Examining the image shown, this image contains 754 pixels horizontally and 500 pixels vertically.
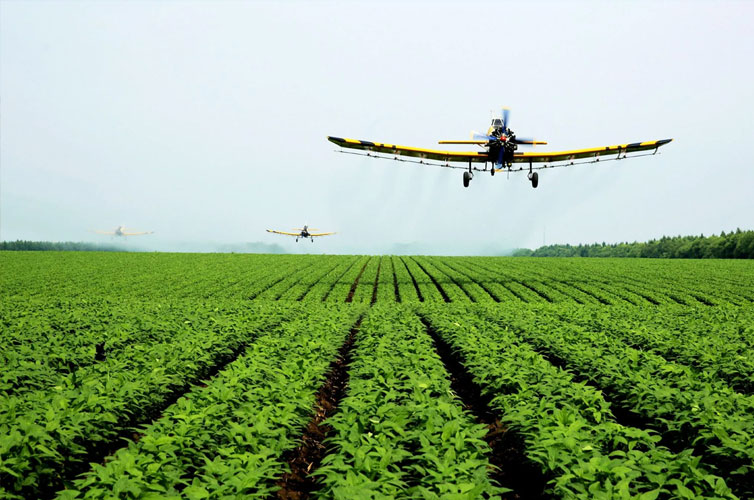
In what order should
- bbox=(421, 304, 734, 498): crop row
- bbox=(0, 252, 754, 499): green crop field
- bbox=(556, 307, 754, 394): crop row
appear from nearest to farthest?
bbox=(421, 304, 734, 498): crop row
bbox=(0, 252, 754, 499): green crop field
bbox=(556, 307, 754, 394): crop row

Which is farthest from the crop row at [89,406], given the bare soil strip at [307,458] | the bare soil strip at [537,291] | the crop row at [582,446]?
the bare soil strip at [537,291]

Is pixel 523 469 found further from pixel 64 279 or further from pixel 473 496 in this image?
pixel 64 279

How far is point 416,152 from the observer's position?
133 ft

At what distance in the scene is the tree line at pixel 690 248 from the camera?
308ft

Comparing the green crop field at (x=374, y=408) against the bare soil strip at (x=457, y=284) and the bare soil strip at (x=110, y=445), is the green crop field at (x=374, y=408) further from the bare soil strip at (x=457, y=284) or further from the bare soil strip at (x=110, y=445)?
the bare soil strip at (x=457, y=284)

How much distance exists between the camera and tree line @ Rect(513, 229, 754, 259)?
94.0 metres

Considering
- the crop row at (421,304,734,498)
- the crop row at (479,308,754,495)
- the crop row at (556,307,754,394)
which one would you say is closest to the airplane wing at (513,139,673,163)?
the crop row at (556,307,754,394)

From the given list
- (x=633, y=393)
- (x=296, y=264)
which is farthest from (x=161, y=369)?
(x=296, y=264)

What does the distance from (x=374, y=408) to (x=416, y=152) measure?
119ft

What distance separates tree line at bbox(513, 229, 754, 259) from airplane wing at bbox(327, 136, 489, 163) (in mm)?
88215

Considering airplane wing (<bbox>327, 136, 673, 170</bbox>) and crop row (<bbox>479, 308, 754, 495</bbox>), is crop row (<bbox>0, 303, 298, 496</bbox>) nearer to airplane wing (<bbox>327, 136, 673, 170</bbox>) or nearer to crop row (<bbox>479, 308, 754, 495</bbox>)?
crop row (<bbox>479, 308, 754, 495</bbox>)

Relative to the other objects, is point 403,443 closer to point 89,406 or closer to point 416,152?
point 89,406

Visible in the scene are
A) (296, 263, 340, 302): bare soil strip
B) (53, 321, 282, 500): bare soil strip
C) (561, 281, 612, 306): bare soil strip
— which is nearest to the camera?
(53, 321, 282, 500): bare soil strip

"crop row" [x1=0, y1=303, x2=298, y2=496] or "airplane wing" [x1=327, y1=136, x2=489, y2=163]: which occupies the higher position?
"airplane wing" [x1=327, y1=136, x2=489, y2=163]
